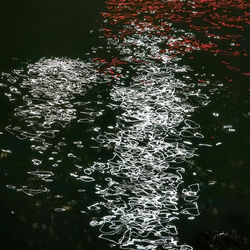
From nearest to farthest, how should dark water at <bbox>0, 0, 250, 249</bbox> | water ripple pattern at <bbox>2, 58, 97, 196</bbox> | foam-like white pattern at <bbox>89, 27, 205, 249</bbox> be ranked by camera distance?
foam-like white pattern at <bbox>89, 27, 205, 249</bbox>, dark water at <bbox>0, 0, 250, 249</bbox>, water ripple pattern at <bbox>2, 58, 97, 196</bbox>

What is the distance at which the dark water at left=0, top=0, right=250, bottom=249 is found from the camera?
21.2ft

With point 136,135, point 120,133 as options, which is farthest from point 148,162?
point 120,133

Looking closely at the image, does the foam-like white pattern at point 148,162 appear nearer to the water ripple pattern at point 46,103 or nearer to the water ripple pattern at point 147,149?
the water ripple pattern at point 147,149

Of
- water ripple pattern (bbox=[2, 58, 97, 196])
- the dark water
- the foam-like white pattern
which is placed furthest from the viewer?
water ripple pattern (bbox=[2, 58, 97, 196])

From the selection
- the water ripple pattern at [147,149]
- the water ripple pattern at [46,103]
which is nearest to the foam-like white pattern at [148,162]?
the water ripple pattern at [147,149]

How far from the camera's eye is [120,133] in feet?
28.6

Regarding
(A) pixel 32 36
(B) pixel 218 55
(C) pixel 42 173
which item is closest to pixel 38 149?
(C) pixel 42 173

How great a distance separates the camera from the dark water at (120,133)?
6449 millimetres

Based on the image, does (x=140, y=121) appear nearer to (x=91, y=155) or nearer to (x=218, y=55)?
(x=91, y=155)

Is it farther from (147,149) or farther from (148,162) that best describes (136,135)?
(148,162)

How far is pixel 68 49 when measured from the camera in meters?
12.6

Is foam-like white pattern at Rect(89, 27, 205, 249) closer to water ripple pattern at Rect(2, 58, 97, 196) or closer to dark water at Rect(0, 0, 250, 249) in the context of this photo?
dark water at Rect(0, 0, 250, 249)

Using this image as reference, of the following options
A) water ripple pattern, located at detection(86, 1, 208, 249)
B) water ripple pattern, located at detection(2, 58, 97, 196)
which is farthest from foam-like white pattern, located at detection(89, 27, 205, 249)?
water ripple pattern, located at detection(2, 58, 97, 196)

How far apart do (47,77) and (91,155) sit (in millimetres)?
3724
